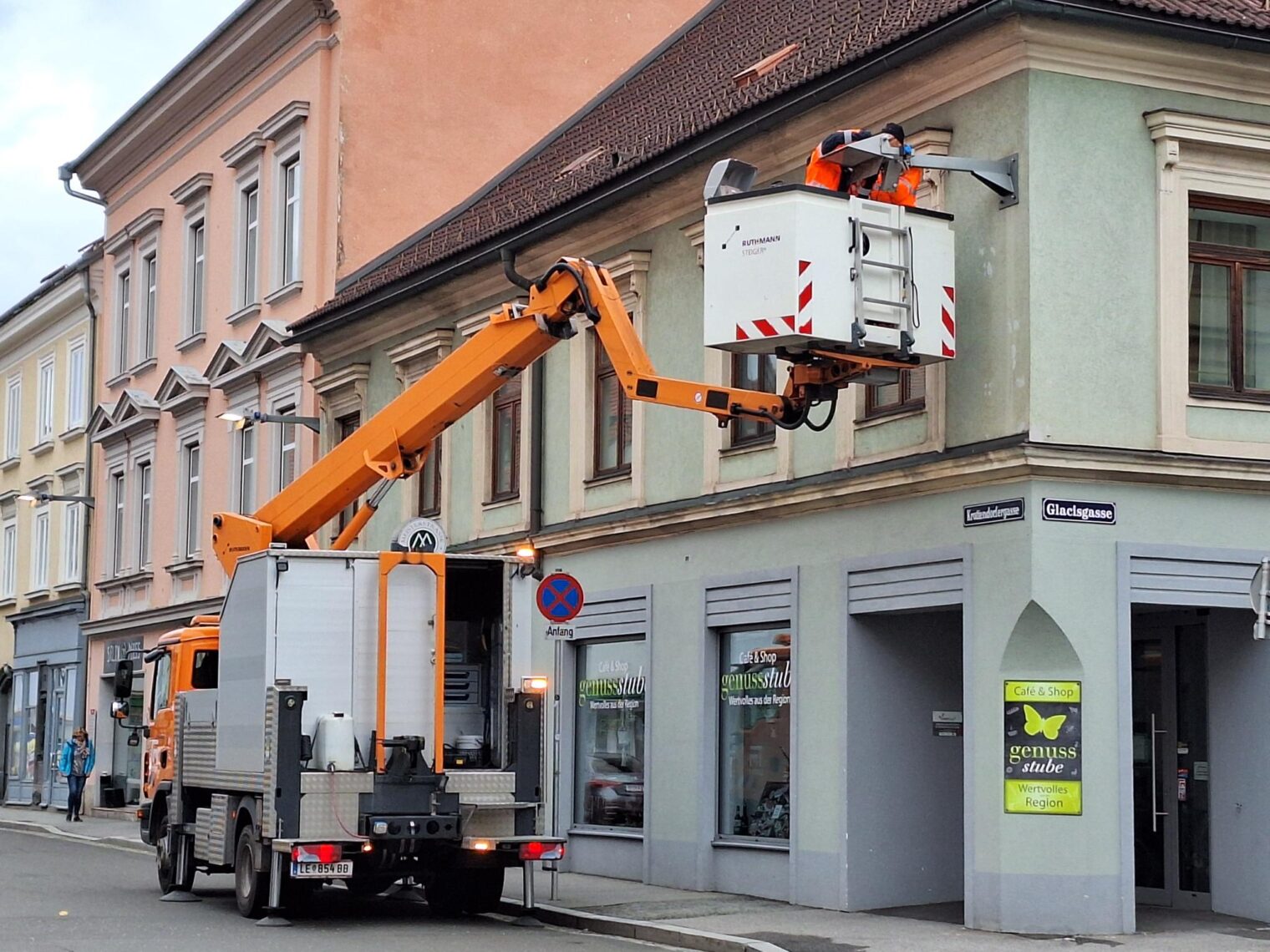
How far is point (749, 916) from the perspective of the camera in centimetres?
1650

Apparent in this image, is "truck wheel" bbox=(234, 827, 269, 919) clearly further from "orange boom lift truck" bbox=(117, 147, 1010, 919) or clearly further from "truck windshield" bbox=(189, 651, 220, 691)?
"truck windshield" bbox=(189, 651, 220, 691)

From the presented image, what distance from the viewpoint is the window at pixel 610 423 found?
21609 mm

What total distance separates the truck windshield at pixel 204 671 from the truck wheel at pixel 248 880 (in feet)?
9.56

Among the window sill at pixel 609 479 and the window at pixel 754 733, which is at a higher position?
the window sill at pixel 609 479

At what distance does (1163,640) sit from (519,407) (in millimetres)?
9312

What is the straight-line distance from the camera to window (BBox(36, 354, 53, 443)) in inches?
1779

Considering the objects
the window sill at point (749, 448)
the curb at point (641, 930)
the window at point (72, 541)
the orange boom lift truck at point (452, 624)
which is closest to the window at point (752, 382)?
the window sill at point (749, 448)

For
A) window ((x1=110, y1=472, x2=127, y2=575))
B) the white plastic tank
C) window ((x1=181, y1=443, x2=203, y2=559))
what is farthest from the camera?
window ((x1=110, y1=472, x2=127, y2=575))

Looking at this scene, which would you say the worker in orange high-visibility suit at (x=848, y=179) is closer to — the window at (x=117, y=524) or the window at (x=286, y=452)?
the window at (x=286, y=452)

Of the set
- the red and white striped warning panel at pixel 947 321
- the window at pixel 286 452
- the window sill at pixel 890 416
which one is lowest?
the window sill at pixel 890 416

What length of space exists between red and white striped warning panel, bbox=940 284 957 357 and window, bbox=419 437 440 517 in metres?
11.4

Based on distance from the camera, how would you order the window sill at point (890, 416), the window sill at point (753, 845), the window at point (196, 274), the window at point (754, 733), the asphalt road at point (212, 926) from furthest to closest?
1. the window at point (196, 274)
2. the window at point (754, 733)
3. the window sill at point (753, 845)
4. the window sill at point (890, 416)
5. the asphalt road at point (212, 926)

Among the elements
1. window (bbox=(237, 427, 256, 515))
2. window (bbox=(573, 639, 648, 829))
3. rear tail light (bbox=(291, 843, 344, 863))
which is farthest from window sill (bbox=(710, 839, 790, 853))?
window (bbox=(237, 427, 256, 515))

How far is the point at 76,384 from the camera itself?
4325 centimetres
